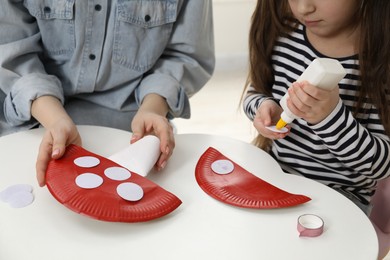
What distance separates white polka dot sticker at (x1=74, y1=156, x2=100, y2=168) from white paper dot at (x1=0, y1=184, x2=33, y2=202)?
71 mm

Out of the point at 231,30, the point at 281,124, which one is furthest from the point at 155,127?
the point at 231,30

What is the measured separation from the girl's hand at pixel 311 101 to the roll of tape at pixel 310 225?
0.48 ft

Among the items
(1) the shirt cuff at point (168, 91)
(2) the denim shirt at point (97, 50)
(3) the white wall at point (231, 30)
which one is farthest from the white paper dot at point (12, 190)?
(3) the white wall at point (231, 30)

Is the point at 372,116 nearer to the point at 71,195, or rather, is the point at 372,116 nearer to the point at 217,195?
the point at 217,195

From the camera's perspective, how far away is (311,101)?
2.27ft

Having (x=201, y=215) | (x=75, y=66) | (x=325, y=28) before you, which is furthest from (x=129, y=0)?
(x=201, y=215)

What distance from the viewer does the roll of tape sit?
632 millimetres

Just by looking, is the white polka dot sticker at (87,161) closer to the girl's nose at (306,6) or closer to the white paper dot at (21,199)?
the white paper dot at (21,199)

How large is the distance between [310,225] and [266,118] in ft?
0.80

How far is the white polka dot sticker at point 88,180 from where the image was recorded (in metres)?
0.66

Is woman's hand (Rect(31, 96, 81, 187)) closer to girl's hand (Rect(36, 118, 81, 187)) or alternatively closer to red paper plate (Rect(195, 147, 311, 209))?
girl's hand (Rect(36, 118, 81, 187))

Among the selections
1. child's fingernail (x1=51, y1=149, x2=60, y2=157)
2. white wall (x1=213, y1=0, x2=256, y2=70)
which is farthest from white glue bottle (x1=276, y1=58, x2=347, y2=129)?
white wall (x1=213, y1=0, x2=256, y2=70)

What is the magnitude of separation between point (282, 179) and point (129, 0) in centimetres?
44

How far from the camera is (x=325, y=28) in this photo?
0.86m
